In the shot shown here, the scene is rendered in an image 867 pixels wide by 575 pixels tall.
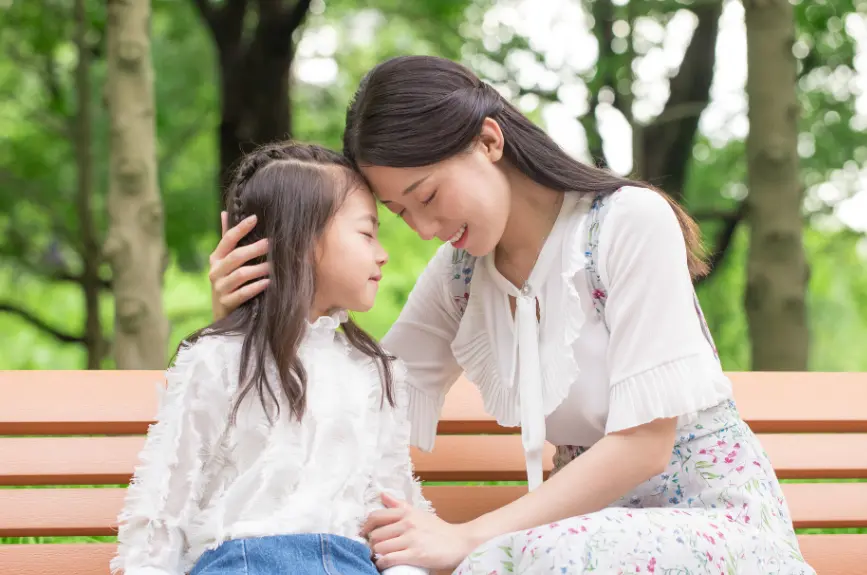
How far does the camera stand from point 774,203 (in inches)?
206

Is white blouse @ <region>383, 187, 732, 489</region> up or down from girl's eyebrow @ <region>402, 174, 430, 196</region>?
down

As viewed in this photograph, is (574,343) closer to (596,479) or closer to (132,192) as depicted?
(596,479)

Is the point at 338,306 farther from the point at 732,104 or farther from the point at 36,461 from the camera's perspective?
the point at 732,104

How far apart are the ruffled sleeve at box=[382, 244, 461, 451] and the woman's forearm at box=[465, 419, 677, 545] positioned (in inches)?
18.8

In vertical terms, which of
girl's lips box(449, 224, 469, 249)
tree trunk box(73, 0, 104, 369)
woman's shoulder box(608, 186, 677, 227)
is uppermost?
woman's shoulder box(608, 186, 677, 227)

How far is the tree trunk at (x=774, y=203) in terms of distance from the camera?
5.20 m

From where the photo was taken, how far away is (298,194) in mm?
2230

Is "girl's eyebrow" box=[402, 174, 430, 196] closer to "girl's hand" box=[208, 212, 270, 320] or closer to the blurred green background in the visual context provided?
"girl's hand" box=[208, 212, 270, 320]

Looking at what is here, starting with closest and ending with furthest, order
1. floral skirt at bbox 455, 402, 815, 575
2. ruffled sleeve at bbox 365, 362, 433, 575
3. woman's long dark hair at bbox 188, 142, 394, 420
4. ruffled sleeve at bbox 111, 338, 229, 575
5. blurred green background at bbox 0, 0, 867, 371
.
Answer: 1. floral skirt at bbox 455, 402, 815, 575
2. ruffled sleeve at bbox 111, 338, 229, 575
3. woman's long dark hair at bbox 188, 142, 394, 420
4. ruffled sleeve at bbox 365, 362, 433, 575
5. blurred green background at bbox 0, 0, 867, 371

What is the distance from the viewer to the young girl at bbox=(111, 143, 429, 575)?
80.2 inches

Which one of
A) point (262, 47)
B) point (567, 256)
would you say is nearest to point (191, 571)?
point (567, 256)

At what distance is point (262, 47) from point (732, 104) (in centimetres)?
404

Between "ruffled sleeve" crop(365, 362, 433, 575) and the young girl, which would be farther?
"ruffled sleeve" crop(365, 362, 433, 575)

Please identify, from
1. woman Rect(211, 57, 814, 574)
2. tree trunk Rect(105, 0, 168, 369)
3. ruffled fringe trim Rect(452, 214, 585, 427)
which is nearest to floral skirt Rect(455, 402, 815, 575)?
woman Rect(211, 57, 814, 574)
